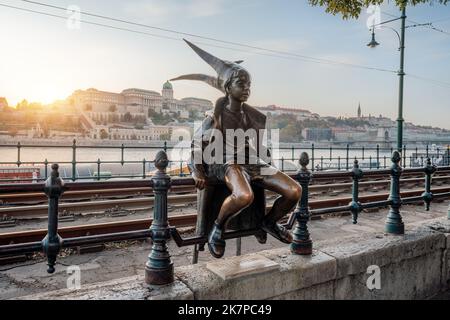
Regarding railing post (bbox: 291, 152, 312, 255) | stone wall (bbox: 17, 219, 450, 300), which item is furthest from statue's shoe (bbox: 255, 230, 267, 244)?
railing post (bbox: 291, 152, 312, 255)

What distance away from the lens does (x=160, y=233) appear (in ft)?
8.27

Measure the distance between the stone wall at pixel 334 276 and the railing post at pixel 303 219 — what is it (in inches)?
3.5

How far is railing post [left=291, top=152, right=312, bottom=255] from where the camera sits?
3146 millimetres

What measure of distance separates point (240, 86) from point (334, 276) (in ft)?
5.94

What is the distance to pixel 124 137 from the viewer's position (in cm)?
3206

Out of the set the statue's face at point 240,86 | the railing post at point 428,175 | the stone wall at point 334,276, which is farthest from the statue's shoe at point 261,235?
the railing post at point 428,175

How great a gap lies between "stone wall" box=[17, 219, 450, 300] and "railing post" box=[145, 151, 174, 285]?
77 mm

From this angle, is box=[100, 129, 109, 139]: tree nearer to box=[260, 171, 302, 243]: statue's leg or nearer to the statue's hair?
the statue's hair

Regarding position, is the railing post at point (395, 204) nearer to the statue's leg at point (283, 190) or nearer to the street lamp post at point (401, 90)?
the statue's leg at point (283, 190)

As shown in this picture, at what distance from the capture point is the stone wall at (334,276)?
2422 millimetres

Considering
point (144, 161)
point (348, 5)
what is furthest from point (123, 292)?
point (144, 161)

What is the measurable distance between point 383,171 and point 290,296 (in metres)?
2.02

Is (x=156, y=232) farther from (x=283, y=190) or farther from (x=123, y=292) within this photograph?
(x=283, y=190)
